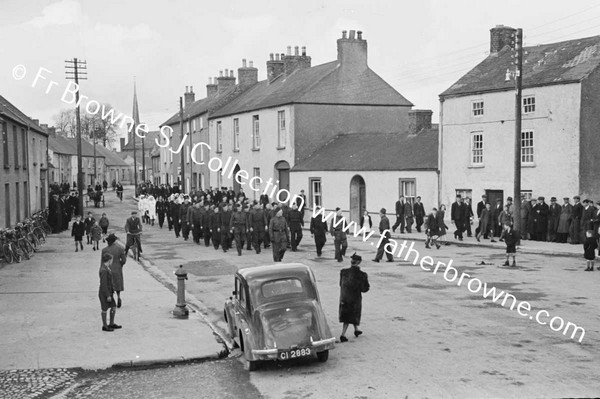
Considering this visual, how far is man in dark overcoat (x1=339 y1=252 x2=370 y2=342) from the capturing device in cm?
1145

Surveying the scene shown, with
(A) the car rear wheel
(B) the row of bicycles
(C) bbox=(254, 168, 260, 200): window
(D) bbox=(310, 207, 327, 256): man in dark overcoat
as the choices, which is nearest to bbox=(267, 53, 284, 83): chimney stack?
(C) bbox=(254, 168, 260, 200): window

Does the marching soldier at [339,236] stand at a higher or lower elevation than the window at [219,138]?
lower

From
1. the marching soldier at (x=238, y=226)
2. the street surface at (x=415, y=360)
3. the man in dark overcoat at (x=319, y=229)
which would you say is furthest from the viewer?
the marching soldier at (x=238, y=226)

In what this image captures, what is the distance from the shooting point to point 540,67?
2938 centimetres

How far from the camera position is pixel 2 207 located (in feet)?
82.0

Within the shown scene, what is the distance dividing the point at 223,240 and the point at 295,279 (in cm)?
1407

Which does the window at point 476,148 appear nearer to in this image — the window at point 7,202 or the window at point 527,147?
the window at point 527,147

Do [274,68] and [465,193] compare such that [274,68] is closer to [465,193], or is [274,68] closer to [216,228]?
[465,193]

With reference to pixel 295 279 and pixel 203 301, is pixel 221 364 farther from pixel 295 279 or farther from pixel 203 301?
pixel 203 301

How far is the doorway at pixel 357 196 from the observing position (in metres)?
36.1

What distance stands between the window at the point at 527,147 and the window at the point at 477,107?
2560 mm

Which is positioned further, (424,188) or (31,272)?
(424,188)

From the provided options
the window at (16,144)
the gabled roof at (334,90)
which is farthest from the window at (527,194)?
the window at (16,144)

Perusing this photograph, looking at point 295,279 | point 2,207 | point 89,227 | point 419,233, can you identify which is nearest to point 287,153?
point 419,233
